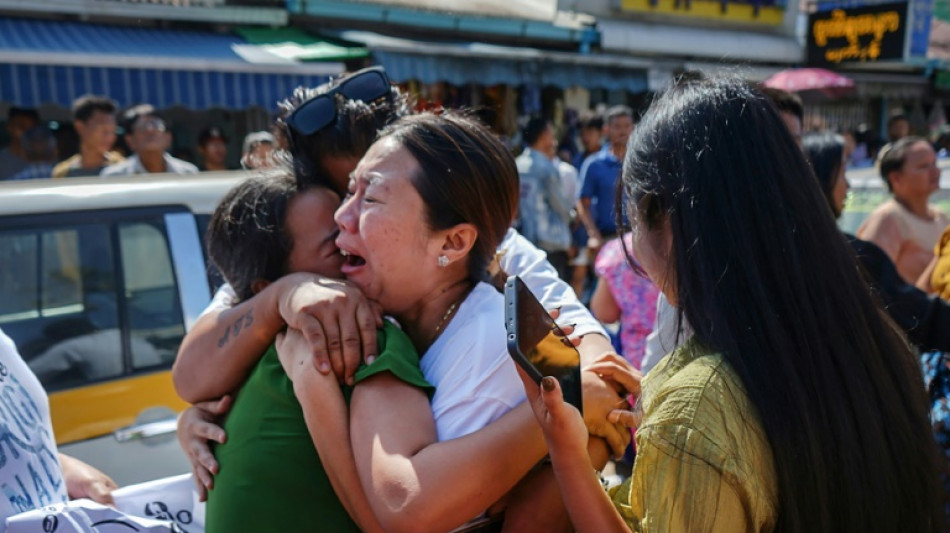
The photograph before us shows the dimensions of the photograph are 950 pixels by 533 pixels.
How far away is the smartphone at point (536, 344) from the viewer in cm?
121

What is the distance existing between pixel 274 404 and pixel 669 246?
77 centimetres

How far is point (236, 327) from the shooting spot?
172cm

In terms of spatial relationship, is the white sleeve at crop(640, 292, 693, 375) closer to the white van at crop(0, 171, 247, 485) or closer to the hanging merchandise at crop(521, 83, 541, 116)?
the white van at crop(0, 171, 247, 485)

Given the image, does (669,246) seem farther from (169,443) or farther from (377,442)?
(169,443)

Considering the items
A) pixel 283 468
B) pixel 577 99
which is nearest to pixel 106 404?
pixel 283 468

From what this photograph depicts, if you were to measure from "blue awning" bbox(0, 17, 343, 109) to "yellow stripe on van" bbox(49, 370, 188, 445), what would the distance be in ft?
18.6

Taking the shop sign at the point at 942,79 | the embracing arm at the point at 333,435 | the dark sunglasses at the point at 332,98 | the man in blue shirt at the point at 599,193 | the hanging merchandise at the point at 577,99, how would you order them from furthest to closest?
the shop sign at the point at 942,79, the hanging merchandise at the point at 577,99, the man in blue shirt at the point at 599,193, the dark sunglasses at the point at 332,98, the embracing arm at the point at 333,435

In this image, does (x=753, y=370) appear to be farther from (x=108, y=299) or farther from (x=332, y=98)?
(x=108, y=299)

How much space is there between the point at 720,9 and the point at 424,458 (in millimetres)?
15459

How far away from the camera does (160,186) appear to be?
309cm

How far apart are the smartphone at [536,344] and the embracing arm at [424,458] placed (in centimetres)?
16

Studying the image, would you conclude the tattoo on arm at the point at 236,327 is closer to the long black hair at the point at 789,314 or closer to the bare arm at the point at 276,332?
the bare arm at the point at 276,332

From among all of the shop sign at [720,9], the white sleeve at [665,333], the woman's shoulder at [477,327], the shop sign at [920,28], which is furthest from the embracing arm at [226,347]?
the shop sign at [920,28]

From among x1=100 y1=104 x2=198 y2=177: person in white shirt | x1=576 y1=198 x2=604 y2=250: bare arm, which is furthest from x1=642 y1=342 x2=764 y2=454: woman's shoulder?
x1=576 y1=198 x2=604 y2=250: bare arm
